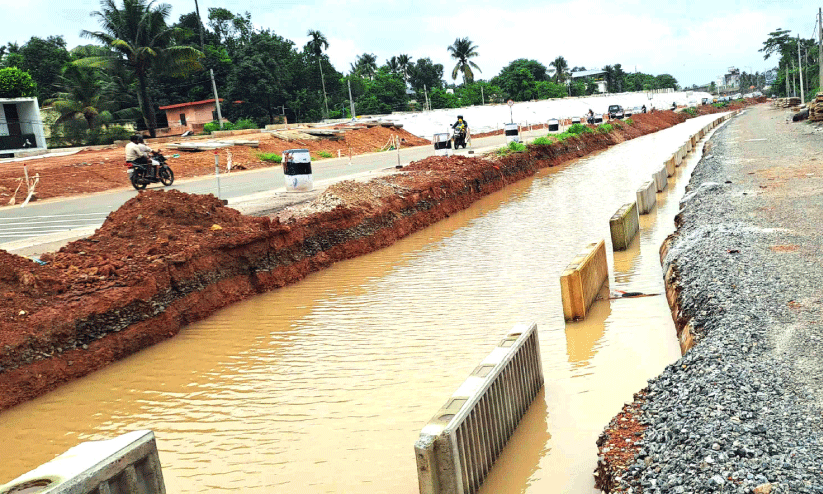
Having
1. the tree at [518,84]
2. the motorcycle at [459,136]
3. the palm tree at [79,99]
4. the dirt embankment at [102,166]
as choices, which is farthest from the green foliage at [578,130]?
the tree at [518,84]

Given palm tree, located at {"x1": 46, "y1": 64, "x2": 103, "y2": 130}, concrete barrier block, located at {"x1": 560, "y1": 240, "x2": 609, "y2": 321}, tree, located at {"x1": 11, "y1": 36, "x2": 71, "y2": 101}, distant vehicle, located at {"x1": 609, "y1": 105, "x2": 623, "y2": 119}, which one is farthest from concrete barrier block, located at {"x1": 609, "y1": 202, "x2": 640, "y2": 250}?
distant vehicle, located at {"x1": 609, "y1": 105, "x2": 623, "y2": 119}

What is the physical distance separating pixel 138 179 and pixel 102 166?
815 cm

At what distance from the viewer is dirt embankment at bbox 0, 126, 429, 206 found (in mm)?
26344

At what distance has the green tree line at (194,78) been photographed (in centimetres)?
4616

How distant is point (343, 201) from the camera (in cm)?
1683

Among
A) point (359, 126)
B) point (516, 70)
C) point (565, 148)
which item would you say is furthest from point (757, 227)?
point (516, 70)

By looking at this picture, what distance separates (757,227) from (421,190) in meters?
10.6

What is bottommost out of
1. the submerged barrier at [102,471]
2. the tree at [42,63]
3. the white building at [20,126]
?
the submerged barrier at [102,471]

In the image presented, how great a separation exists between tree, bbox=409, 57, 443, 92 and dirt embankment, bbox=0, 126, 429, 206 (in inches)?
2376

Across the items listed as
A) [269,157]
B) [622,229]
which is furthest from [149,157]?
[622,229]

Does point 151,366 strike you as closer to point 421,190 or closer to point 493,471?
point 493,471

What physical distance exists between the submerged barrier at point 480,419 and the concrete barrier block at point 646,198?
37.5ft

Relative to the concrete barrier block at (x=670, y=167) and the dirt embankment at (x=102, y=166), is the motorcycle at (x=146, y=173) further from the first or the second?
the concrete barrier block at (x=670, y=167)

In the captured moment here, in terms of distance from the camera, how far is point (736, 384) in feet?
17.3
